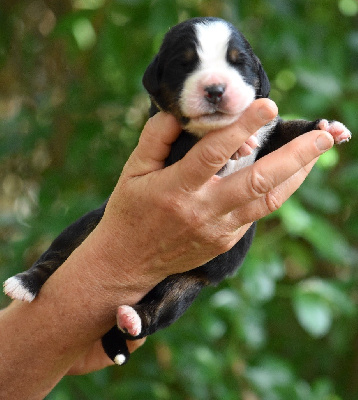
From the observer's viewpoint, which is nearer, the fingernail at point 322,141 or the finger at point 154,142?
the fingernail at point 322,141

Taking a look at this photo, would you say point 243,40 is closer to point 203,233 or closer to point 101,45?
point 203,233

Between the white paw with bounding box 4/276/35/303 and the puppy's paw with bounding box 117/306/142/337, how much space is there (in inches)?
14.8

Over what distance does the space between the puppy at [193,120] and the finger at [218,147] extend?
0.32ft

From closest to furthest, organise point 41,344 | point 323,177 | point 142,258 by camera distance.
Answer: point 142,258, point 41,344, point 323,177

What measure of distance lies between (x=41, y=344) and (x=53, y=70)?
2.85m

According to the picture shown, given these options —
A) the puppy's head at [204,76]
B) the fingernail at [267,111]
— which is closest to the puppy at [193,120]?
the puppy's head at [204,76]

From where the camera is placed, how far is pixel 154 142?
1951mm

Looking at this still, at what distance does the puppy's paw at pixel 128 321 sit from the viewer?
1.96 metres

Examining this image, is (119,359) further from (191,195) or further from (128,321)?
(191,195)

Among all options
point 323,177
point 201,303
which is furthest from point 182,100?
point 323,177

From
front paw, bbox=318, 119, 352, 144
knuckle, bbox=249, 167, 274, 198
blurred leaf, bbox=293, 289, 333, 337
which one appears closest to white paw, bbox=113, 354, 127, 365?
knuckle, bbox=249, 167, 274, 198

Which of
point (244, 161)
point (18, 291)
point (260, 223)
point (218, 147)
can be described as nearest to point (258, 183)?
point (218, 147)

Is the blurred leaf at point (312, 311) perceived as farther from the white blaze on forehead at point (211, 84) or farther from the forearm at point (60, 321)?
the white blaze on forehead at point (211, 84)

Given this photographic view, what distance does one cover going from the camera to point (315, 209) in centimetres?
411
